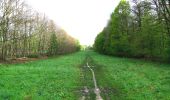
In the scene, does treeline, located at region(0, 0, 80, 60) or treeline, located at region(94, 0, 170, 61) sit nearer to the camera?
treeline, located at region(94, 0, 170, 61)

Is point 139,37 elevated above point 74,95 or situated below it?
above

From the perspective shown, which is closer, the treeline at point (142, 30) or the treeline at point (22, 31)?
the treeline at point (142, 30)

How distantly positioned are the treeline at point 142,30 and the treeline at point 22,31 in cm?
1919

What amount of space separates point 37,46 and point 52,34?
42.4 ft

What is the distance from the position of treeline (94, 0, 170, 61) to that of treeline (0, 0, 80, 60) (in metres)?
19.2

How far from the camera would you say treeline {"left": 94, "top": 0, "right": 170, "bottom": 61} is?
42.9m

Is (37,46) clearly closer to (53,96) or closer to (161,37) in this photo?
(161,37)

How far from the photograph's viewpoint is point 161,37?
186 ft

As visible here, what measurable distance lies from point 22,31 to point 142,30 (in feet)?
90.2

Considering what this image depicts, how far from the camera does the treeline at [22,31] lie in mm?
56062

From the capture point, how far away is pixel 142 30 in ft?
197

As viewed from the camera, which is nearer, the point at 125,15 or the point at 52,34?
the point at 125,15

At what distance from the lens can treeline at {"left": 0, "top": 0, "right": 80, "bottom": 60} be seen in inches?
2207

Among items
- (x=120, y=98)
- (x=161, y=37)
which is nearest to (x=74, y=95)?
(x=120, y=98)
